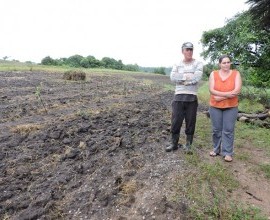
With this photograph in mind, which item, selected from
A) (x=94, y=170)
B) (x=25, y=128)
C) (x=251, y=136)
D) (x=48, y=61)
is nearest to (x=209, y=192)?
(x=94, y=170)

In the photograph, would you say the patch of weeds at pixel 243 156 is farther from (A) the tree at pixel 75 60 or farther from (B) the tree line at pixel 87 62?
(A) the tree at pixel 75 60

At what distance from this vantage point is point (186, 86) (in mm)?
5305

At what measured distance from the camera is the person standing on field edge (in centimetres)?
523

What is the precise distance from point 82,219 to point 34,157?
6.81 feet

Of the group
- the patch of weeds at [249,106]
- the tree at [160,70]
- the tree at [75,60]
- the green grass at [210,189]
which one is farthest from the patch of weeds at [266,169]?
the tree at [160,70]

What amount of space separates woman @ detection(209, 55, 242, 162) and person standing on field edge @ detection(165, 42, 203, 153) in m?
0.28

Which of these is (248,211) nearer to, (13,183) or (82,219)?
(82,219)

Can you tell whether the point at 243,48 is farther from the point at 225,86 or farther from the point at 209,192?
the point at 209,192

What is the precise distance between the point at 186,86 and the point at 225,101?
0.62 metres

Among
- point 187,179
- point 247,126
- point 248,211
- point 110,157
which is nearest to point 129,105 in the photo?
point 247,126

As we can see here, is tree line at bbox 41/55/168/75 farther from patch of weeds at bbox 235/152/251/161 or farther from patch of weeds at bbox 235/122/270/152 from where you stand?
patch of weeds at bbox 235/152/251/161

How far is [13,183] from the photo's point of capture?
4535 millimetres

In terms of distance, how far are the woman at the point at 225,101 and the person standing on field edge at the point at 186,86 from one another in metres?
0.28

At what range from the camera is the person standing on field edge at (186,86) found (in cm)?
523
